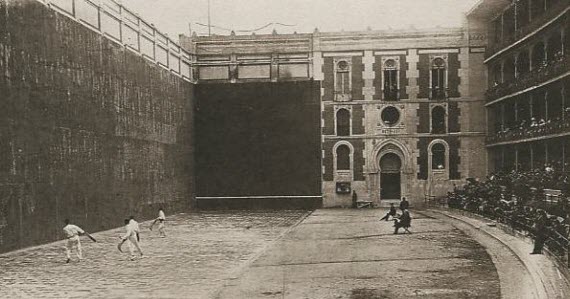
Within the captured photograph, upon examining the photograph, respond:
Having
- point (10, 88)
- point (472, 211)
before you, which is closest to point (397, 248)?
point (472, 211)

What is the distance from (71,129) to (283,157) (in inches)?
755

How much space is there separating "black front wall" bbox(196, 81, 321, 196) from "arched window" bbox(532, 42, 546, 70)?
48.8 ft

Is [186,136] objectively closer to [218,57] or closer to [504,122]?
[218,57]

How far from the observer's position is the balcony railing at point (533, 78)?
2596 centimetres

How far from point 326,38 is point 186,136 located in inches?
437

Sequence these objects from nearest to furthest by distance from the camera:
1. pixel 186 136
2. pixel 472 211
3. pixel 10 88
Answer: pixel 10 88, pixel 472 211, pixel 186 136

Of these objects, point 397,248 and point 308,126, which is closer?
point 397,248

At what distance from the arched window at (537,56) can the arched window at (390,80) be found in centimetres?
1160

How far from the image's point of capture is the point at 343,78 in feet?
140

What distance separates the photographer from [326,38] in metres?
42.8

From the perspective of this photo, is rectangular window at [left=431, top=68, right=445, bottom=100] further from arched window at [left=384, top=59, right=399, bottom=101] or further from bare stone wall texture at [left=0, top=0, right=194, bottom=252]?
bare stone wall texture at [left=0, top=0, right=194, bottom=252]

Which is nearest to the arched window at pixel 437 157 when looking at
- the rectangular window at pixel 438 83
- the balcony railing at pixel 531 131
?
the balcony railing at pixel 531 131

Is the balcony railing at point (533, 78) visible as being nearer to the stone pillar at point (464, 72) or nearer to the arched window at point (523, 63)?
the arched window at point (523, 63)

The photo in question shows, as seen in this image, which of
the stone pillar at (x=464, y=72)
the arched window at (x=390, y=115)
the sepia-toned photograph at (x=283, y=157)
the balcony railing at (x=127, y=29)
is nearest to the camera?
the sepia-toned photograph at (x=283, y=157)
